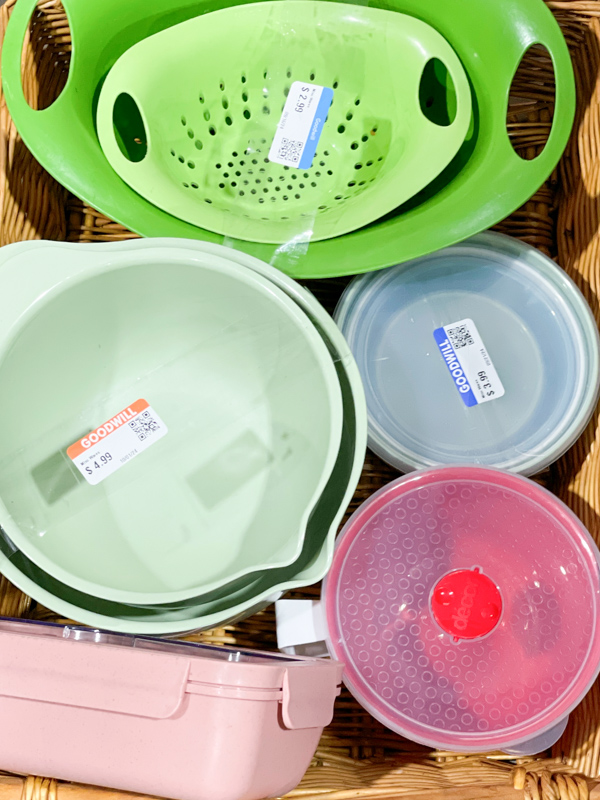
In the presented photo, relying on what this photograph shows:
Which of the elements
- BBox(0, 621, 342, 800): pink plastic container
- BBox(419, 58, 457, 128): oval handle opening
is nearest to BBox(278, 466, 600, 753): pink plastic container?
BBox(0, 621, 342, 800): pink plastic container

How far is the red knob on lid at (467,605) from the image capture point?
0.73 m

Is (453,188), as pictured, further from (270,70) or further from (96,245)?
(96,245)

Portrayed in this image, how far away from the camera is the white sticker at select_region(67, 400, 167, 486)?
808 mm

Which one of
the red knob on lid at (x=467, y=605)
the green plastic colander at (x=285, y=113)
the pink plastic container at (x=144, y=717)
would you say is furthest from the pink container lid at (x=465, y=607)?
the green plastic colander at (x=285, y=113)

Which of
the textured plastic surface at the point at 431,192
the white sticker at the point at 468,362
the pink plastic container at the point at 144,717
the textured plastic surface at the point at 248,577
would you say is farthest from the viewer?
the white sticker at the point at 468,362

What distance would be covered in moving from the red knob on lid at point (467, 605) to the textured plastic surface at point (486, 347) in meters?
0.15

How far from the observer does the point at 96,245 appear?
71 cm

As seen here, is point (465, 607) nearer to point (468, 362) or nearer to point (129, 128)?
point (468, 362)

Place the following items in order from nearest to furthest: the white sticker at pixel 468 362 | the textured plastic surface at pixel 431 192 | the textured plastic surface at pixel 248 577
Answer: the textured plastic surface at pixel 248 577 < the textured plastic surface at pixel 431 192 < the white sticker at pixel 468 362

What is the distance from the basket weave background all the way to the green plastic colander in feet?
0.41

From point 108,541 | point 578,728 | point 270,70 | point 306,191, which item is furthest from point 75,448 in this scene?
point 578,728

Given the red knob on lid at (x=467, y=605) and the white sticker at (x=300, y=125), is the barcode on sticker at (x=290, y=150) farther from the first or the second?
the red knob on lid at (x=467, y=605)

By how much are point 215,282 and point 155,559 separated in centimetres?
32

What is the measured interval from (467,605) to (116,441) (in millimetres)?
443
